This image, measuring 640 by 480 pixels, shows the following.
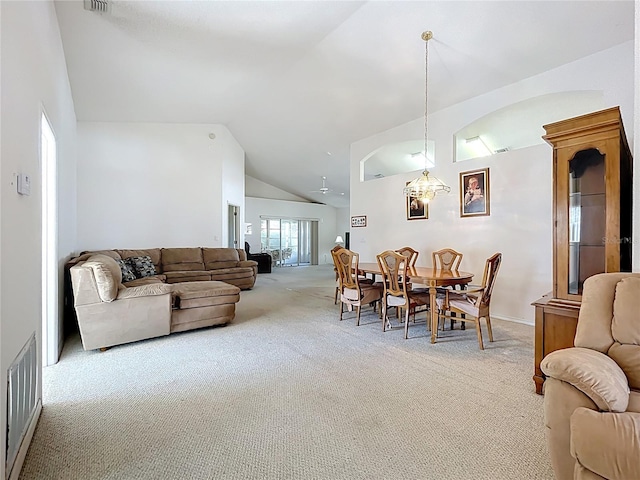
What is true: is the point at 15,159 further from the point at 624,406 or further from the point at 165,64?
the point at 165,64

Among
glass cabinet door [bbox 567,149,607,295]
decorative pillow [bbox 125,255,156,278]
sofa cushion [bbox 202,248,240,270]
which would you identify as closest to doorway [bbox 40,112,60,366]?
decorative pillow [bbox 125,255,156,278]

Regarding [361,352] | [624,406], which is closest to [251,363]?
[361,352]

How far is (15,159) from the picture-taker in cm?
157

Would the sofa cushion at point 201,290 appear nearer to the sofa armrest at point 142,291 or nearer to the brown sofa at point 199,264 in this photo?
the sofa armrest at point 142,291

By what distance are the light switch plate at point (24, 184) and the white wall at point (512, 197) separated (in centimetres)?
495

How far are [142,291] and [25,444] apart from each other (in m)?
1.82

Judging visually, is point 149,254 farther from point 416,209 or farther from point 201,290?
point 416,209

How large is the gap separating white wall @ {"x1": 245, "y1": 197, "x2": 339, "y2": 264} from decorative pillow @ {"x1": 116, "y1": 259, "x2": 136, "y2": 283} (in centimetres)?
651

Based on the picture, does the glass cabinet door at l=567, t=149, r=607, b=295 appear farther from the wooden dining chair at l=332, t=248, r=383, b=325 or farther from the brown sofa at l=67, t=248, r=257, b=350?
the brown sofa at l=67, t=248, r=257, b=350

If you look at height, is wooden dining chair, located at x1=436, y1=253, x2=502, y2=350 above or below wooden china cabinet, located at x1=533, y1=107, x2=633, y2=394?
below

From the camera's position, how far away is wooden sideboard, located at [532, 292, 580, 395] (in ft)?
7.14

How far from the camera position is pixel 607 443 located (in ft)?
3.88

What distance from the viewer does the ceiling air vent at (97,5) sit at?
2.94 m

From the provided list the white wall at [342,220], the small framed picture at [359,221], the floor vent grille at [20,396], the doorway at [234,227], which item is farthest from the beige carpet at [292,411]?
the white wall at [342,220]
